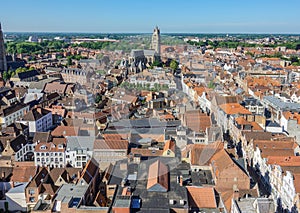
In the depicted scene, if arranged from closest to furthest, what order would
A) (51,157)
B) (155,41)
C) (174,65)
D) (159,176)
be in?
(155,41) → (174,65) → (159,176) → (51,157)

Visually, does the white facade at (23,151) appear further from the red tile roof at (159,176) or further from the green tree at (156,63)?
the green tree at (156,63)

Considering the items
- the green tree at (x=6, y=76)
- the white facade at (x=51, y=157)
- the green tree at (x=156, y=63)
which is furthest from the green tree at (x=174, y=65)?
the green tree at (x=6, y=76)

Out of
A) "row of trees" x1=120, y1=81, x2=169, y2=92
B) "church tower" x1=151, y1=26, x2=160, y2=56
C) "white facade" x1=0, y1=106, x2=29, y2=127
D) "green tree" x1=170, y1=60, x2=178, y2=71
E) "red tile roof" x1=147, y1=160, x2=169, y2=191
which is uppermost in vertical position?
"church tower" x1=151, y1=26, x2=160, y2=56

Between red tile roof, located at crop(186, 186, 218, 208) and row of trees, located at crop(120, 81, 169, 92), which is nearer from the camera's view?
row of trees, located at crop(120, 81, 169, 92)

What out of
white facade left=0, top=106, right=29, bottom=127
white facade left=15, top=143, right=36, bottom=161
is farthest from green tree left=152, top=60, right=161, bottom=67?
white facade left=0, top=106, right=29, bottom=127

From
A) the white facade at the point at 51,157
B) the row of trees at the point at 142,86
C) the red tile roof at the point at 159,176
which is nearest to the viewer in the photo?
the row of trees at the point at 142,86

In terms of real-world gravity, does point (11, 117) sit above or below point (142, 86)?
below

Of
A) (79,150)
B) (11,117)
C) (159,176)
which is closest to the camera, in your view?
(159,176)

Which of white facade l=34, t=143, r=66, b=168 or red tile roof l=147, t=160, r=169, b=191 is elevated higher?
red tile roof l=147, t=160, r=169, b=191

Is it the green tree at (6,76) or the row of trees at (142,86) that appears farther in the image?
the green tree at (6,76)

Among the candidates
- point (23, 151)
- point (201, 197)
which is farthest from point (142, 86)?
point (23, 151)

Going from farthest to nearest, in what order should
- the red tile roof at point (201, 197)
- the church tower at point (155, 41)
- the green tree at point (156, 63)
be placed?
the red tile roof at point (201, 197) → the green tree at point (156, 63) → the church tower at point (155, 41)

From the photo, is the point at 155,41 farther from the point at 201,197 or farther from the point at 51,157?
the point at 51,157

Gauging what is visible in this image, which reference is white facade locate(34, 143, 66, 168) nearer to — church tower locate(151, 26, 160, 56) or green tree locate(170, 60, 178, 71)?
green tree locate(170, 60, 178, 71)
